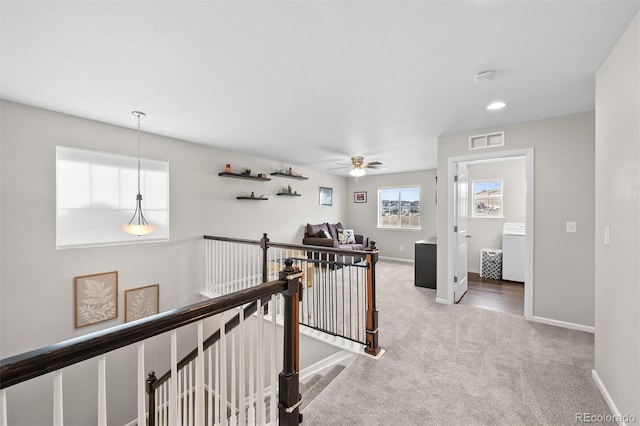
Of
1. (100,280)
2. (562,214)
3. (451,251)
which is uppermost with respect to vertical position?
(562,214)

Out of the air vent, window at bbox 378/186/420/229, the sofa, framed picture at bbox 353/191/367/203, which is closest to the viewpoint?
the air vent

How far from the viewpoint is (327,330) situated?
9.56ft

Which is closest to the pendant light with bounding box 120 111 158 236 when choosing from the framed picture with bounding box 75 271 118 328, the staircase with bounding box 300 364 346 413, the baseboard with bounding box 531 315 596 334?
the framed picture with bounding box 75 271 118 328

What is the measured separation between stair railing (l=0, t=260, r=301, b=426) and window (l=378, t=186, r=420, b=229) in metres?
6.21

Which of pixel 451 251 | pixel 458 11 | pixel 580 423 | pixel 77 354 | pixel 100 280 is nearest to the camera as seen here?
pixel 77 354

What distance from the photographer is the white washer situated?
489 centimetres

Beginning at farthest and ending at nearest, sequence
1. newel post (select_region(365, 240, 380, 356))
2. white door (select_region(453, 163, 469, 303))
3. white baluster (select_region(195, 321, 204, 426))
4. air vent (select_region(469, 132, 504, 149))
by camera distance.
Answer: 1. white door (select_region(453, 163, 469, 303))
2. air vent (select_region(469, 132, 504, 149))
3. newel post (select_region(365, 240, 380, 356))
4. white baluster (select_region(195, 321, 204, 426))

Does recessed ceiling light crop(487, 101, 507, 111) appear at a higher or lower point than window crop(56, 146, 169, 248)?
higher

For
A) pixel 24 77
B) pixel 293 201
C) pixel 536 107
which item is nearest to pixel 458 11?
pixel 536 107

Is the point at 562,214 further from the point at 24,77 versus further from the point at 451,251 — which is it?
the point at 24,77

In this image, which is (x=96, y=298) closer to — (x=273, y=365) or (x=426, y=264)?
(x=273, y=365)

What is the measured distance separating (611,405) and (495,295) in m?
2.57

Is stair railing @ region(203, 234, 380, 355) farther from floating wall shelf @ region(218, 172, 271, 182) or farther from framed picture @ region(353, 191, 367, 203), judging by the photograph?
Result: framed picture @ region(353, 191, 367, 203)

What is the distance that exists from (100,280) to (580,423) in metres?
4.55
